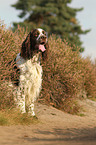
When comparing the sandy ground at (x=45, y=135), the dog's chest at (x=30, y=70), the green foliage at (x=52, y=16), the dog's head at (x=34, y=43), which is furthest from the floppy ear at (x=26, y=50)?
the green foliage at (x=52, y=16)

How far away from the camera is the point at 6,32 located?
302 inches

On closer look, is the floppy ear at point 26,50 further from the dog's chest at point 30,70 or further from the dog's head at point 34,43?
the dog's chest at point 30,70

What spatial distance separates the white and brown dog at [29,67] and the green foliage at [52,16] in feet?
77.0

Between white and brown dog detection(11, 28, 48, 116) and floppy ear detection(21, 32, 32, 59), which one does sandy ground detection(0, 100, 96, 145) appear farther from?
floppy ear detection(21, 32, 32, 59)

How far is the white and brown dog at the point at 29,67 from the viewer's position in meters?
6.29

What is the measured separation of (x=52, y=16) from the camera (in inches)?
1232

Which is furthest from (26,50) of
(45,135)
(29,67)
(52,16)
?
(52,16)

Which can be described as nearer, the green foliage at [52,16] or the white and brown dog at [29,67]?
the white and brown dog at [29,67]

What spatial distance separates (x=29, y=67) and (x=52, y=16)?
26.0m

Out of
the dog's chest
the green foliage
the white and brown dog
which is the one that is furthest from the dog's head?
the green foliage

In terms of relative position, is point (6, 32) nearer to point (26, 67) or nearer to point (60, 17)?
point (26, 67)

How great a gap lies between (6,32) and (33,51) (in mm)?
1724

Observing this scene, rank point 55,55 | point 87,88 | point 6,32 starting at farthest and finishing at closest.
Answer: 1. point 87,88
2. point 55,55
3. point 6,32

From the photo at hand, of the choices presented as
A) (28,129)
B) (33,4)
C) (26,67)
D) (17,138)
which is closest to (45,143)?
(17,138)
